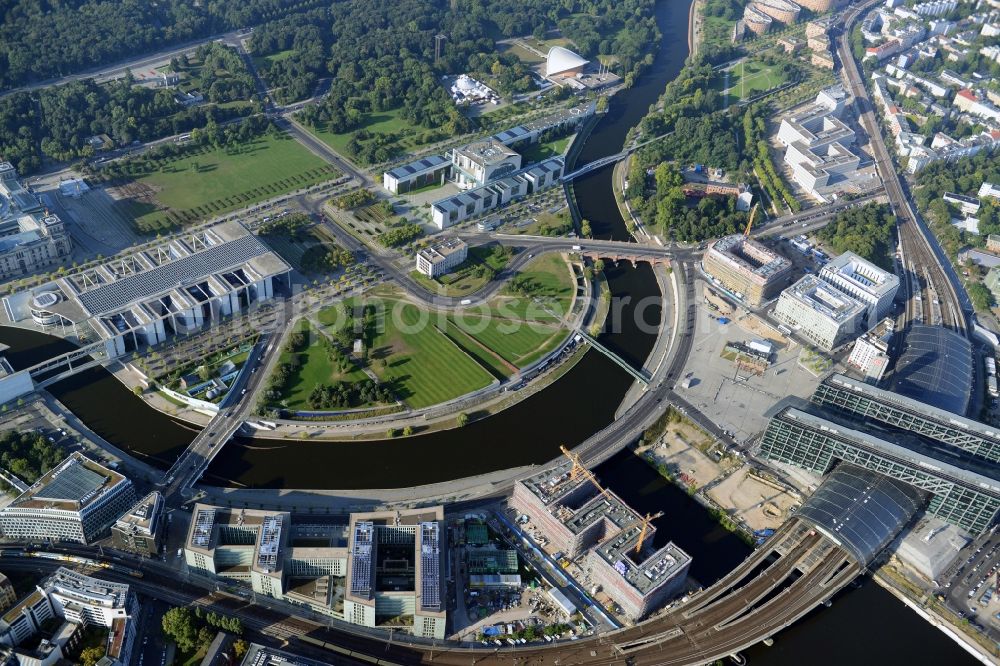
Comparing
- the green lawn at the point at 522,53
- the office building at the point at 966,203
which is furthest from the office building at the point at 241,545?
the green lawn at the point at 522,53

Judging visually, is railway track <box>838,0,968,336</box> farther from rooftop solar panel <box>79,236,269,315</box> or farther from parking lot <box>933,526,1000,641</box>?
rooftop solar panel <box>79,236,269,315</box>

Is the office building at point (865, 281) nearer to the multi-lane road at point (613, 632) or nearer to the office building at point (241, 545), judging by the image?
the multi-lane road at point (613, 632)

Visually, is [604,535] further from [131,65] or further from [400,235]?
[131,65]

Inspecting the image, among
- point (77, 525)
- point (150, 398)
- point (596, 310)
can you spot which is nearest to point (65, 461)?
point (77, 525)

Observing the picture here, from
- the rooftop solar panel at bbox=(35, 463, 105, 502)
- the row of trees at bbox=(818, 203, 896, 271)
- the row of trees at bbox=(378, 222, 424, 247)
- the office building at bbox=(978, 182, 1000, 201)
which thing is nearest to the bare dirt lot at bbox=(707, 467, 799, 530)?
the row of trees at bbox=(818, 203, 896, 271)

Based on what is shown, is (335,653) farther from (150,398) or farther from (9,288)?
(9,288)

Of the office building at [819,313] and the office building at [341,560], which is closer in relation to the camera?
the office building at [341,560]

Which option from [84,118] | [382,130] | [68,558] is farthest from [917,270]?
[84,118]
